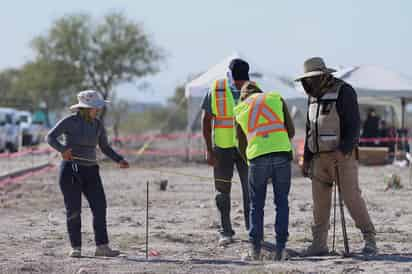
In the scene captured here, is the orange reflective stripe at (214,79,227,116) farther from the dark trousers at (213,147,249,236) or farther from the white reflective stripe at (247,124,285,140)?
the white reflective stripe at (247,124,285,140)

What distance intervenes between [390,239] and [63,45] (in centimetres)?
3129

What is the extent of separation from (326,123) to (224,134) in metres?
1.45

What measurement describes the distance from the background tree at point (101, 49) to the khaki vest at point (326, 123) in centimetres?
3103

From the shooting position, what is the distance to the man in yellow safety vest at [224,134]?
9.92m

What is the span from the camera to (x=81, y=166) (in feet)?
30.6

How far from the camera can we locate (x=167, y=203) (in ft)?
48.5

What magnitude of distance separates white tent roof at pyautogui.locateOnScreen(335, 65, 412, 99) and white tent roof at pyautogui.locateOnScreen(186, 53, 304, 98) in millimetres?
1514

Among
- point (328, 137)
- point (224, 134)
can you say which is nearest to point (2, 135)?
point (224, 134)

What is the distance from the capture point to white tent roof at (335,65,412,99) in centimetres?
2450

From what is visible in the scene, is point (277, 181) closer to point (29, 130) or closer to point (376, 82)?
point (376, 82)

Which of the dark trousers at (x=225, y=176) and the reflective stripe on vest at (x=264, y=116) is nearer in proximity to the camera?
the reflective stripe on vest at (x=264, y=116)

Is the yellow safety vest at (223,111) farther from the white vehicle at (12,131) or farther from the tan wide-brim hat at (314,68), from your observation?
the white vehicle at (12,131)

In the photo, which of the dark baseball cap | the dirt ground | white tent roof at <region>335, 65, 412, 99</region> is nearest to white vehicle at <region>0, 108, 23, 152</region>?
white tent roof at <region>335, 65, 412, 99</region>

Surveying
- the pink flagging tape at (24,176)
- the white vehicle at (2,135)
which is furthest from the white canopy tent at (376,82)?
the white vehicle at (2,135)
